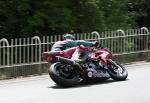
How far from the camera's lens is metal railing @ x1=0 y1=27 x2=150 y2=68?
55.0 ft

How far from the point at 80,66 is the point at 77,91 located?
1.12 meters

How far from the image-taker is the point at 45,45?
17703mm

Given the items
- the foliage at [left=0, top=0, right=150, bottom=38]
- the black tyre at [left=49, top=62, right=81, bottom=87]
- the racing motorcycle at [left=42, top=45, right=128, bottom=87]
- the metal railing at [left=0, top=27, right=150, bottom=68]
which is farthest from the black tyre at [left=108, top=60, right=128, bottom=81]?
the foliage at [left=0, top=0, right=150, bottom=38]

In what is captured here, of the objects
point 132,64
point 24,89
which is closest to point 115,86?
point 24,89

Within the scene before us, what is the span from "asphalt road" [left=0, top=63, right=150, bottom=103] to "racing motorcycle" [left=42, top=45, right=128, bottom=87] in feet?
0.72

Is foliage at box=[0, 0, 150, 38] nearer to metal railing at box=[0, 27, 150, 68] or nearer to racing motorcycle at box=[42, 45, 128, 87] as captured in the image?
metal railing at box=[0, 27, 150, 68]

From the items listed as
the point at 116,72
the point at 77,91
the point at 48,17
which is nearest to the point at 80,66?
the point at 77,91

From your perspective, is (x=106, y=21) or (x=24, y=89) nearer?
(x=24, y=89)

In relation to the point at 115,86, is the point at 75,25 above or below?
above

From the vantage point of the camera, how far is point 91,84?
1506 cm

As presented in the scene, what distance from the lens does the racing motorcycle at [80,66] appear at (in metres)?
14.3

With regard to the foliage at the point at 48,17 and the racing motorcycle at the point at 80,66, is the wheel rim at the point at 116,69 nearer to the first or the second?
the racing motorcycle at the point at 80,66

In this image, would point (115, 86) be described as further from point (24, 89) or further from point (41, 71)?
point (41, 71)

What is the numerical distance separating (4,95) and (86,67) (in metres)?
2.64
